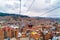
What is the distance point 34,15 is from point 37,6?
5.3 inches

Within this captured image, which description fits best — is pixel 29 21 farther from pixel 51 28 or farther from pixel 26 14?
pixel 51 28

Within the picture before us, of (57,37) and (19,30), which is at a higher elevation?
(19,30)

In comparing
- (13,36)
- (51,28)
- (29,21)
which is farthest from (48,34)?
(13,36)

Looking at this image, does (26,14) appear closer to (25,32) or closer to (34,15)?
(34,15)

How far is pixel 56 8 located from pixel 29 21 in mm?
444

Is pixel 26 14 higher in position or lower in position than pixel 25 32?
higher

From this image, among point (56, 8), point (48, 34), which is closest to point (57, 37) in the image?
point (48, 34)

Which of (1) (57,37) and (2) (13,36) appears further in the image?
(1) (57,37)

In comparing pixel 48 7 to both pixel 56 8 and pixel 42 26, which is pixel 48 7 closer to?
pixel 56 8

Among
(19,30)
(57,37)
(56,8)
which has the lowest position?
(57,37)

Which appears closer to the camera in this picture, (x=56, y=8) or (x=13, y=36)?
(x=13, y=36)

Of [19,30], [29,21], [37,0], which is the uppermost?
[37,0]

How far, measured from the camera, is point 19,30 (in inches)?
66.7

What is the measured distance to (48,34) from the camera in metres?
1.75
